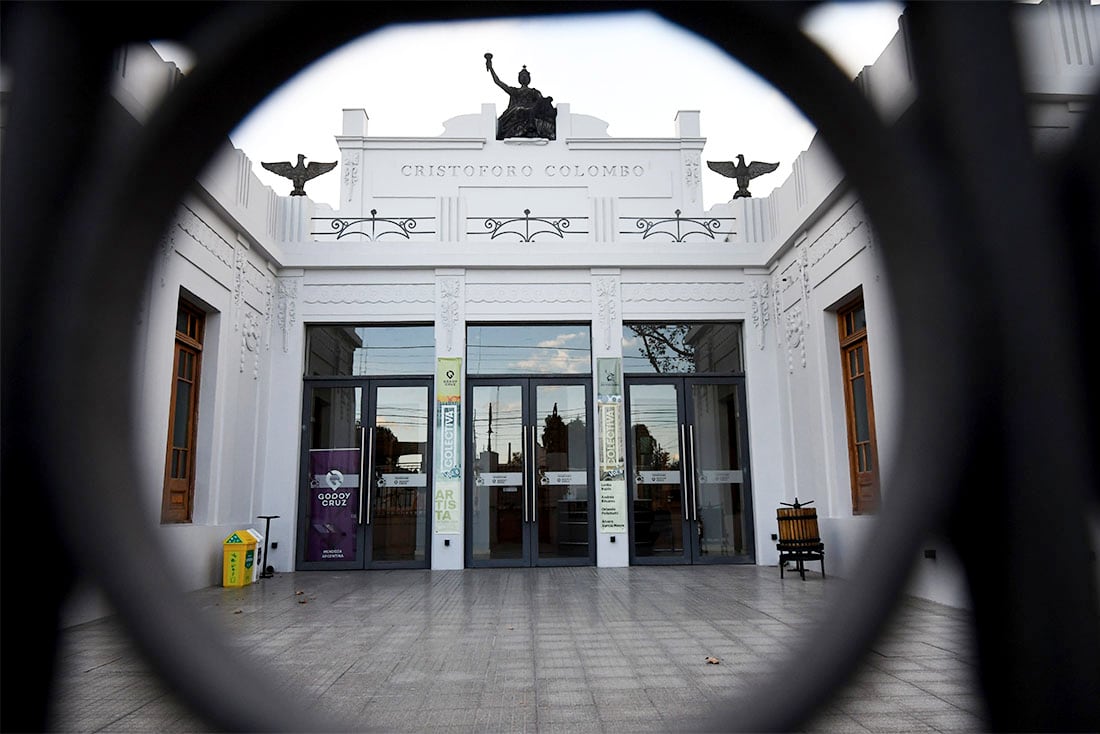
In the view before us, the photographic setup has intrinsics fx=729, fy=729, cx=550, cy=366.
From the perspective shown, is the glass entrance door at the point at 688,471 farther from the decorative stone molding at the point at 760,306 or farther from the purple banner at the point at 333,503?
the purple banner at the point at 333,503

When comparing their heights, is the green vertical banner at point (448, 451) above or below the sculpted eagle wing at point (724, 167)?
below

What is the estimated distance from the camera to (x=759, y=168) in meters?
10.5

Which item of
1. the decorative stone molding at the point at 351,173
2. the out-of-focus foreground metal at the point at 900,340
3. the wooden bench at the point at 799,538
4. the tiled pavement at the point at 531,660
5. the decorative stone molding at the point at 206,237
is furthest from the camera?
the decorative stone molding at the point at 351,173

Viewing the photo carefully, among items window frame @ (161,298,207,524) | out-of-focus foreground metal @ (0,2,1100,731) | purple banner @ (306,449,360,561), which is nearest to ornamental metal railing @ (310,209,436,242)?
window frame @ (161,298,207,524)

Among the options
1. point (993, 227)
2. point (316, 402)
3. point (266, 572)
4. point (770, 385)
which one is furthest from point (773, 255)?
point (993, 227)

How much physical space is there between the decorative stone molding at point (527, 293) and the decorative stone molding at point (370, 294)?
599mm

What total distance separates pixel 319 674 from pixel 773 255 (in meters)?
7.72

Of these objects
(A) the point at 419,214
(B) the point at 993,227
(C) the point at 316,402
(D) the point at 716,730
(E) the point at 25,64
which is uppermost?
(A) the point at 419,214

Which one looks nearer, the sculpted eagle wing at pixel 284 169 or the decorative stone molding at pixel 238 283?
the decorative stone molding at pixel 238 283

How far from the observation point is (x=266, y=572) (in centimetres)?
847

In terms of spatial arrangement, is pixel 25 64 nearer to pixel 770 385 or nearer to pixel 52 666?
pixel 52 666

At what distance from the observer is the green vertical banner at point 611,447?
364 inches

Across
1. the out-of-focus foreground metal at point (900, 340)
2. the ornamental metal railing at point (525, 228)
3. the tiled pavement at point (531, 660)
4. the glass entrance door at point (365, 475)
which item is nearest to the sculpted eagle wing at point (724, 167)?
the ornamental metal railing at point (525, 228)

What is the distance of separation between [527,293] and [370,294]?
2091mm
